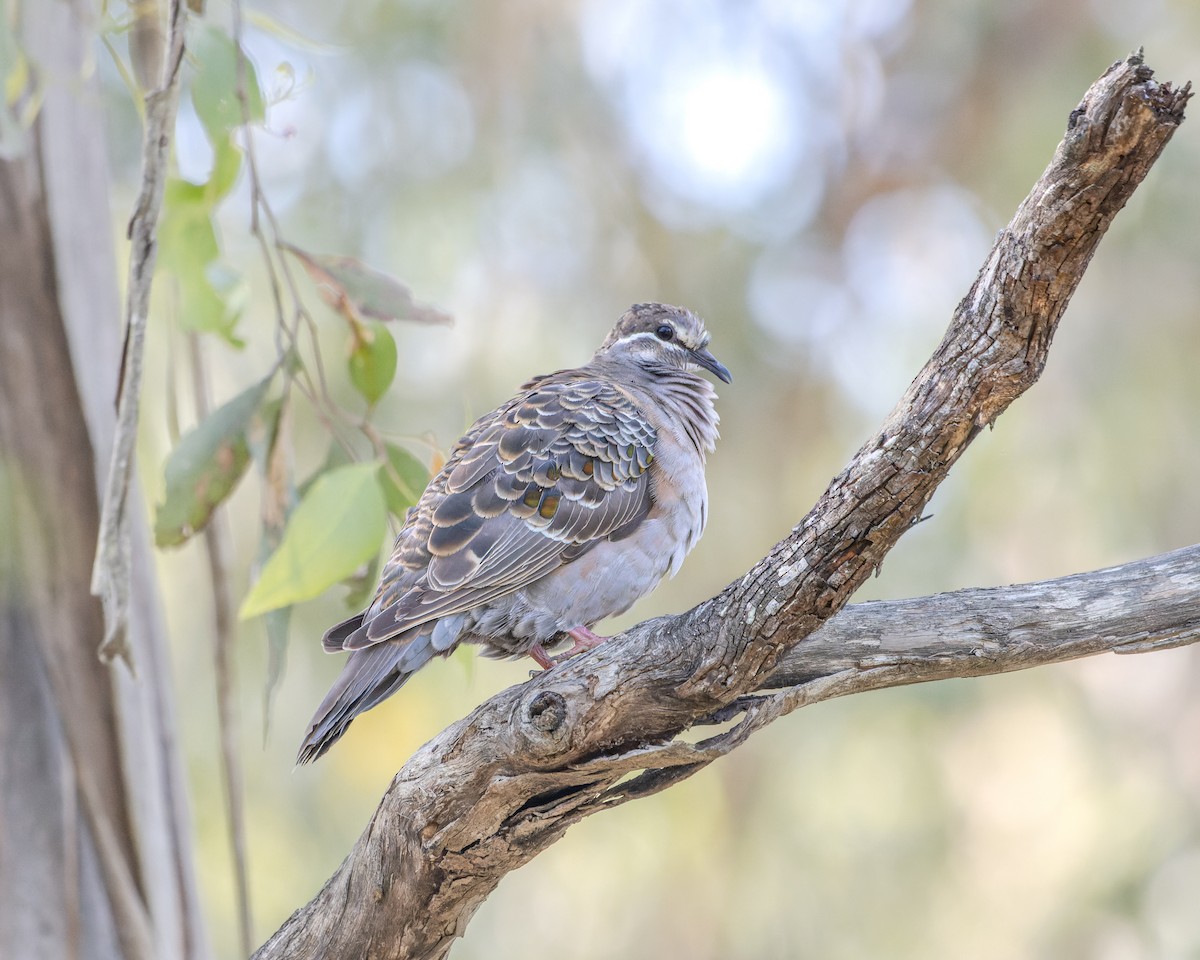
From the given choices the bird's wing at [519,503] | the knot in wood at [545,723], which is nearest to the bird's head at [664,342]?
the bird's wing at [519,503]

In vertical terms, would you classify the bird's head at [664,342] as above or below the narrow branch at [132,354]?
above

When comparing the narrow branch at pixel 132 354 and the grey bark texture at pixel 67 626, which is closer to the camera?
the narrow branch at pixel 132 354

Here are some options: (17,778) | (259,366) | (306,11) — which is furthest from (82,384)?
(306,11)

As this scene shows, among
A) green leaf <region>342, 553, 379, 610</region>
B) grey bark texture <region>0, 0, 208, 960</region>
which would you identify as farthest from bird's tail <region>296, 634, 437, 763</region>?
grey bark texture <region>0, 0, 208, 960</region>

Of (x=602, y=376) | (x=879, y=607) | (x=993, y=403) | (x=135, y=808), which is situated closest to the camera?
(x=993, y=403)

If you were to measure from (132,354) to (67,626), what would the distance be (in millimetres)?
567

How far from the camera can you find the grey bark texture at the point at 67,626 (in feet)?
7.04

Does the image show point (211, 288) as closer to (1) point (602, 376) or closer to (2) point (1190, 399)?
(1) point (602, 376)

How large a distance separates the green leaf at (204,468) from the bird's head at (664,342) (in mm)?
1790

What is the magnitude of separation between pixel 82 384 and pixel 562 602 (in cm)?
140

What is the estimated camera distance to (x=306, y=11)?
7426mm

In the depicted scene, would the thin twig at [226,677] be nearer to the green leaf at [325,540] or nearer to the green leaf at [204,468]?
the green leaf at [204,468]

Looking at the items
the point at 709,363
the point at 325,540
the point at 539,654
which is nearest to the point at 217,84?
the point at 325,540

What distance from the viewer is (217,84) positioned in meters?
2.32
